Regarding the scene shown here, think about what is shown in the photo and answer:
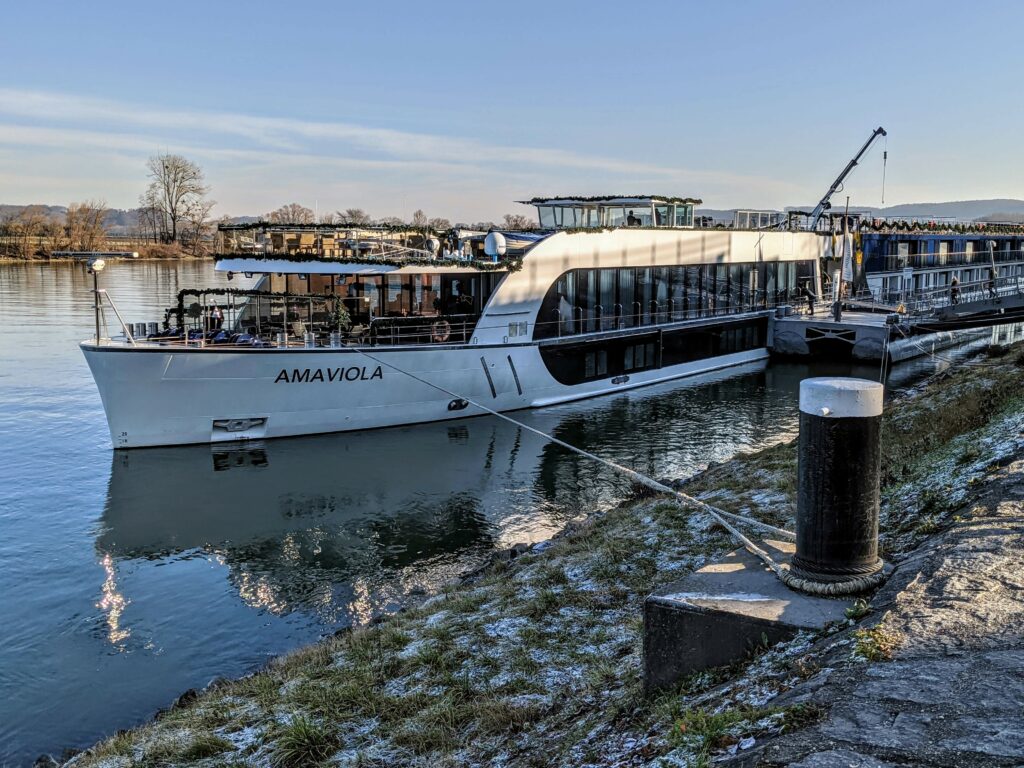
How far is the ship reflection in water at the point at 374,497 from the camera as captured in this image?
13047mm

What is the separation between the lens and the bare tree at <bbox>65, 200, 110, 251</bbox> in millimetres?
98688

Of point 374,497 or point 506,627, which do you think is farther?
point 374,497

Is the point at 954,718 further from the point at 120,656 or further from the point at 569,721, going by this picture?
the point at 120,656

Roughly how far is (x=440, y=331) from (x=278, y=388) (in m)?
4.60

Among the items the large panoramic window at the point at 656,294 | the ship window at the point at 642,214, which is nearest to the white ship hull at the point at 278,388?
the large panoramic window at the point at 656,294

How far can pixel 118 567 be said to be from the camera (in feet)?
44.2

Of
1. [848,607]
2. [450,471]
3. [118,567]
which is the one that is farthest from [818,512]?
[450,471]

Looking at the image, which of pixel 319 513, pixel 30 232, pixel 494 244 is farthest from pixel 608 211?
pixel 30 232

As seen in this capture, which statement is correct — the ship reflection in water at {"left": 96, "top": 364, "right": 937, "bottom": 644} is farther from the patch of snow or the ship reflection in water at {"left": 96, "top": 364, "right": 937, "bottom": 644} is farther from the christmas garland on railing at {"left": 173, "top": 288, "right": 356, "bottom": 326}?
the patch of snow

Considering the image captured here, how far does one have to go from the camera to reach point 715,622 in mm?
4422

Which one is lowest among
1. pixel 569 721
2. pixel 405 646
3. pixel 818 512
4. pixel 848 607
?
pixel 405 646

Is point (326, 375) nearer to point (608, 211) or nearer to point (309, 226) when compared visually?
point (309, 226)

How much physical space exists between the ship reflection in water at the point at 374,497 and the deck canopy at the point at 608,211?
778cm

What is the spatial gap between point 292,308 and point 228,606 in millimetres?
11955
